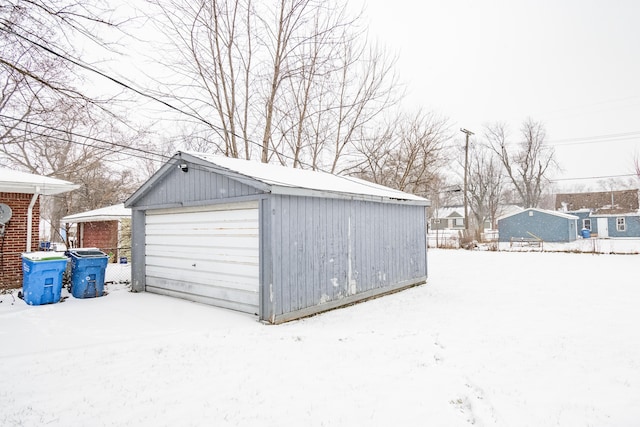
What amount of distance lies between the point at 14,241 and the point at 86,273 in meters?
2.54

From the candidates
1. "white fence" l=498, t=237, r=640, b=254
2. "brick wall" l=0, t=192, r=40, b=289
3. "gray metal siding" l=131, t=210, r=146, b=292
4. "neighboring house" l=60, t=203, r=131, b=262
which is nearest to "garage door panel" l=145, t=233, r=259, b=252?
"gray metal siding" l=131, t=210, r=146, b=292

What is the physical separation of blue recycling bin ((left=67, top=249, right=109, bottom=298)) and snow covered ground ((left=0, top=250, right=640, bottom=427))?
0.40 meters

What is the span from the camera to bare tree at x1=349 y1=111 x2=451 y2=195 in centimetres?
1967

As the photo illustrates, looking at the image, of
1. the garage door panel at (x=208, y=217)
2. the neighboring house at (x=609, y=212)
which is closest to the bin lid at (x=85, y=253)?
the garage door panel at (x=208, y=217)

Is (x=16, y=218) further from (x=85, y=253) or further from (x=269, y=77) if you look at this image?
(x=269, y=77)

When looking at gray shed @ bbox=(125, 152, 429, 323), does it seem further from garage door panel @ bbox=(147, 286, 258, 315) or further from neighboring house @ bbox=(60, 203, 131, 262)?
neighboring house @ bbox=(60, 203, 131, 262)

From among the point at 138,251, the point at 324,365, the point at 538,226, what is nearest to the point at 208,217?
the point at 138,251

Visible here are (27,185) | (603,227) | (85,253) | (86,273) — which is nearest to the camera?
(86,273)

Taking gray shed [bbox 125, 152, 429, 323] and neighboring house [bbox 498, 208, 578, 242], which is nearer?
gray shed [bbox 125, 152, 429, 323]

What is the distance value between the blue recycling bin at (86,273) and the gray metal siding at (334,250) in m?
4.40

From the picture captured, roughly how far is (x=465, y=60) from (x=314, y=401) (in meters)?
26.2

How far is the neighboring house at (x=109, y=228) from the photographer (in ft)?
50.5

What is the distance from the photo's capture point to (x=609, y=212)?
103 feet

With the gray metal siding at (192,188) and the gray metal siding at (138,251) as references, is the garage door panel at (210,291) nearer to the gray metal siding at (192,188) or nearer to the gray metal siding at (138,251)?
the gray metal siding at (138,251)
